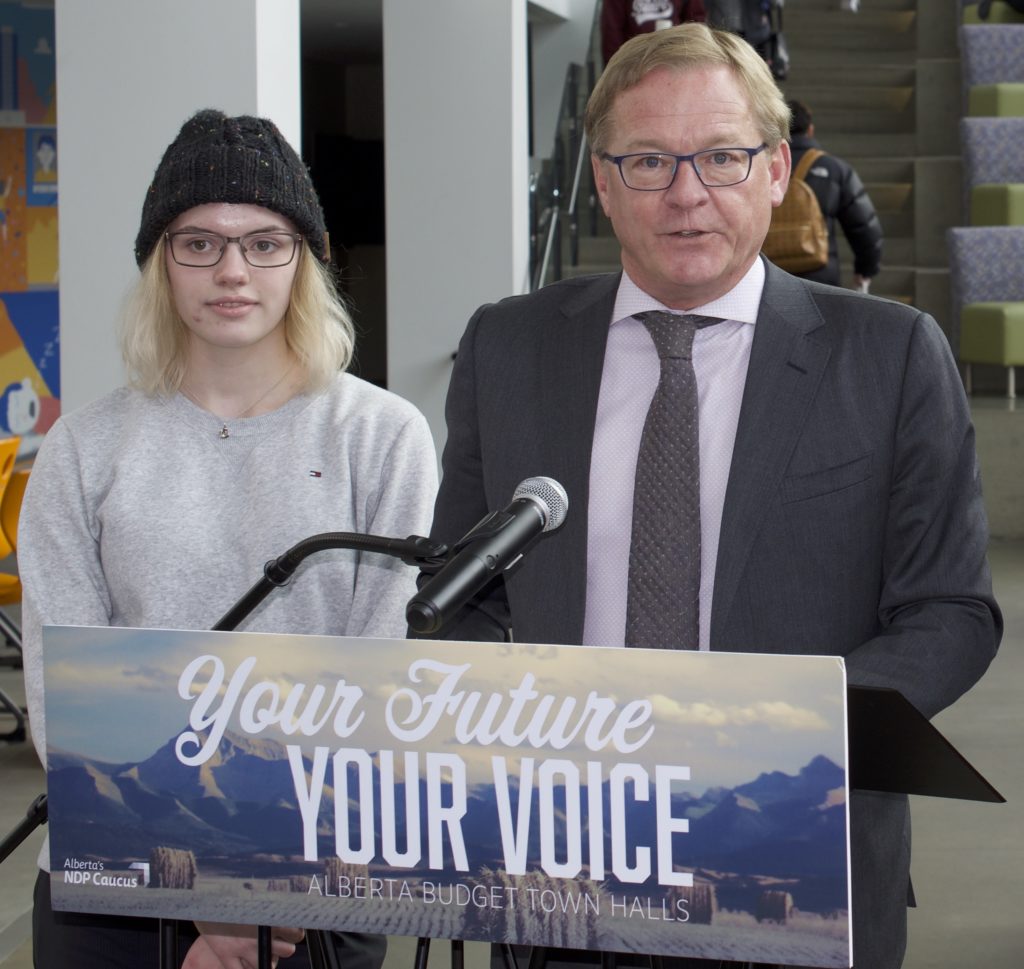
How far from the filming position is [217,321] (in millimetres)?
1866

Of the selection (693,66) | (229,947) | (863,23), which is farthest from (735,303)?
(863,23)

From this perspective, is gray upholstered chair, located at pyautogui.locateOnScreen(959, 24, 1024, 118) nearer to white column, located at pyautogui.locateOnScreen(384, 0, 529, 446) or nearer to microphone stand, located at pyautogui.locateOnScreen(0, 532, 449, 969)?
white column, located at pyautogui.locateOnScreen(384, 0, 529, 446)

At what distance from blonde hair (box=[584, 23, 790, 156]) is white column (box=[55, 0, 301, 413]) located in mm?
2212

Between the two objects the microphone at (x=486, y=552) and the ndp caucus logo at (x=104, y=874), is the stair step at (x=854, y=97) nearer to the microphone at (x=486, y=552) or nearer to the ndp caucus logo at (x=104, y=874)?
the microphone at (x=486, y=552)

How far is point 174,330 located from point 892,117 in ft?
33.1

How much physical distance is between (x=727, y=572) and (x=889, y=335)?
0.32m

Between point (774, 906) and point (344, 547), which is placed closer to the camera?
point (774, 906)

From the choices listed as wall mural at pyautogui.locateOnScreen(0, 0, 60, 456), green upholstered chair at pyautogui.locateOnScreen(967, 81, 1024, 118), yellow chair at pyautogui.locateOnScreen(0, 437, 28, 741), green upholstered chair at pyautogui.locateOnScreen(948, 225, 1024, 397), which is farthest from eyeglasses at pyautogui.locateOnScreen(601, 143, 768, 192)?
wall mural at pyautogui.locateOnScreen(0, 0, 60, 456)

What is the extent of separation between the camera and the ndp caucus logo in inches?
47.3

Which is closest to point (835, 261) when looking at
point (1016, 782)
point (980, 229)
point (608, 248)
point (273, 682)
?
point (980, 229)

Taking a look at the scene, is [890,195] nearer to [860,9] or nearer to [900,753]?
[860,9]

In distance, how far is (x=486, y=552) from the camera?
1.14 m

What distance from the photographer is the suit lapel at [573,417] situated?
1710 mm

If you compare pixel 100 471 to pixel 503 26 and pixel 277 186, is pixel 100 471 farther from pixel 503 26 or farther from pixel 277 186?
pixel 503 26
